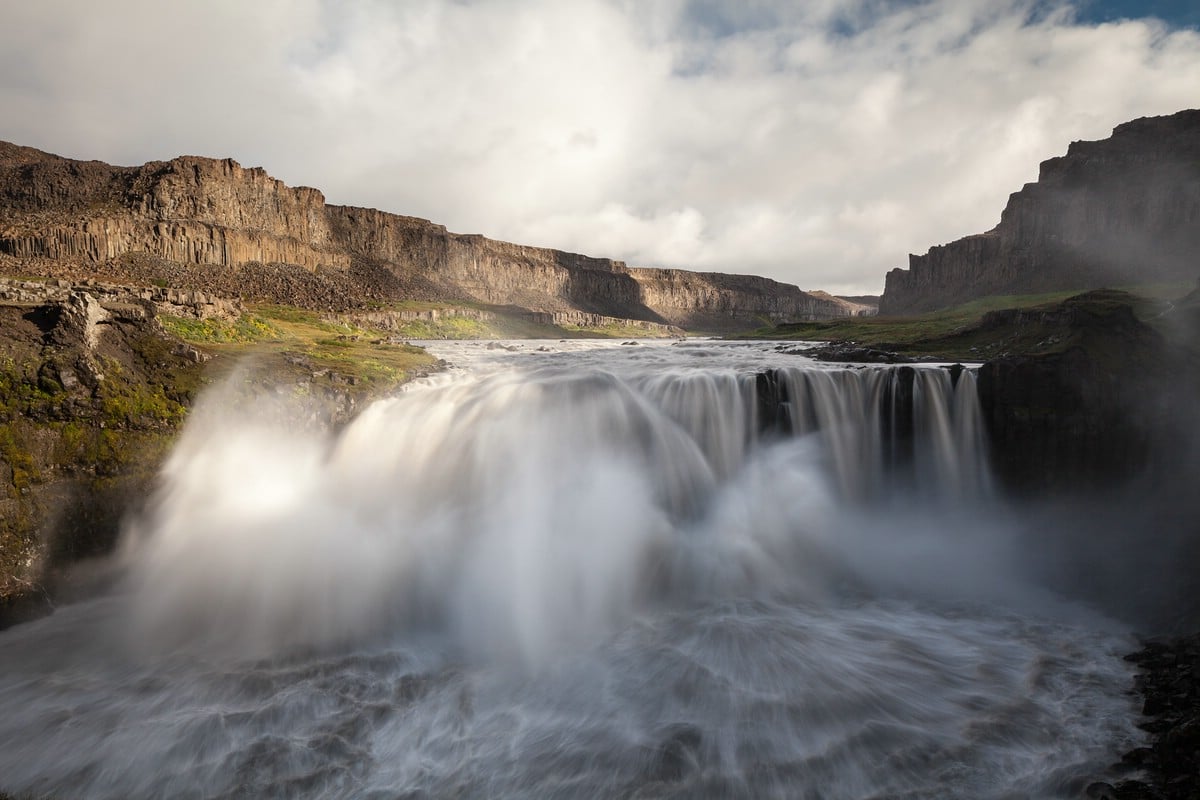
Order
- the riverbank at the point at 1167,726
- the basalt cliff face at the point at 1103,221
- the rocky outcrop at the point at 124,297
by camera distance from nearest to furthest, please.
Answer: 1. the riverbank at the point at 1167,726
2. the rocky outcrop at the point at 124,297
3. the basalt cliff face at the point at 1103,221

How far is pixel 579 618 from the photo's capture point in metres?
9.43

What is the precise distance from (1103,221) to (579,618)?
347 feet

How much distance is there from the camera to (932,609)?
1022 cm

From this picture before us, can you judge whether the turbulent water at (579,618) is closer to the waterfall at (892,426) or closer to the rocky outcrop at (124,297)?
the waterfall at (892,426)

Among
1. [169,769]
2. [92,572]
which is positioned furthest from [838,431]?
[92,572]

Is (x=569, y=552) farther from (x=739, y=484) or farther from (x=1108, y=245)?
(x=1108, y=245)

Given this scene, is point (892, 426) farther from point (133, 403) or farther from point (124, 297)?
point (124, 297)

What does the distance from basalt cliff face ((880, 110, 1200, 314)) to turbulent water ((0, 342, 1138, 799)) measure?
243 ft

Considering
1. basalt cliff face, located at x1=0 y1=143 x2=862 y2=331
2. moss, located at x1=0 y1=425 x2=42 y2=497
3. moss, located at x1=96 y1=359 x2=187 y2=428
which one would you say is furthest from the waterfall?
basalt cliff face, located at x1=0 y1=143 x2=862 y2=331

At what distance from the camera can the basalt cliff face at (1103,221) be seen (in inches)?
2670

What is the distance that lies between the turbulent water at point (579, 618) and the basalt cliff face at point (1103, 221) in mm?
74172

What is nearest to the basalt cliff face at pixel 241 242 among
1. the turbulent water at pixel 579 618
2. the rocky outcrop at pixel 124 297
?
the rocky outcrop at pixel 124 297

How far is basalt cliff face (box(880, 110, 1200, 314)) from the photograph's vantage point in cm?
6781

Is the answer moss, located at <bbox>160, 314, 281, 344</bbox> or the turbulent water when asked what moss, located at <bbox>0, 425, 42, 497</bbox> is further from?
moss, located at <bbox>160, 314, 281, 344</bbox>
